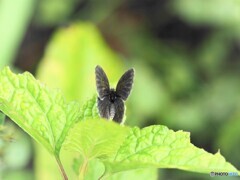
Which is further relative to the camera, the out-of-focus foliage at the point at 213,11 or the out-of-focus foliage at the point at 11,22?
the out-of-focus foliage at the point at 213,11

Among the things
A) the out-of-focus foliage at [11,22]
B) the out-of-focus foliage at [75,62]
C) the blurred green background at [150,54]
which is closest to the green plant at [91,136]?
the out-of-focus foliage at [75,62]

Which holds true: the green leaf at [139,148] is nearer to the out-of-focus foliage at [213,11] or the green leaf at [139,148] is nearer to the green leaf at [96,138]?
the green leaf at [96,138]

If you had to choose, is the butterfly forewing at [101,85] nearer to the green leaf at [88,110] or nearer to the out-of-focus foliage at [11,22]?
the green leaf at [88,110]

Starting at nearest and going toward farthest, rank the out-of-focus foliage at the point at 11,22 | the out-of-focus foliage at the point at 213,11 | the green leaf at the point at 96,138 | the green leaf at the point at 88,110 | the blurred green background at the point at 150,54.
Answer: the green leaf at the point at 96,138
the green leaf at the point at 88,110
the blurred green background at the point at 150,54
the out-of-focus foliage at the point at 11,22
the out-of-focus foliage at the point at 213,11

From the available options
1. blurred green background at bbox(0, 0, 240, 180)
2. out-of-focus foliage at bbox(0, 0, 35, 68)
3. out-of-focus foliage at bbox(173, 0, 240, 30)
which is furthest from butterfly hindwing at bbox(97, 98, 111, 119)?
out-of-focus foliage at bbox(173, 0, 240, 30)

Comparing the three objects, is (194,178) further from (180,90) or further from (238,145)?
(180,90)

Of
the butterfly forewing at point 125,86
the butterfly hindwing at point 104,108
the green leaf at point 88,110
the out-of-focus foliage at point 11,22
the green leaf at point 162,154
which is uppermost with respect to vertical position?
the out-of-focus foliage at point 11,22

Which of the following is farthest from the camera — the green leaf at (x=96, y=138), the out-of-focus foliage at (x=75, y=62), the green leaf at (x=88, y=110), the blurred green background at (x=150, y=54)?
the blurred green background at (x=150, y=54)

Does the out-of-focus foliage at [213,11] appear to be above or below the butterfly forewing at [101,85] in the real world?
above

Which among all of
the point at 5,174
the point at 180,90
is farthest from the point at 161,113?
the point at 5,174

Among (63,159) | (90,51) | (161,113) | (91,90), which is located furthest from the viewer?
(161,113)
